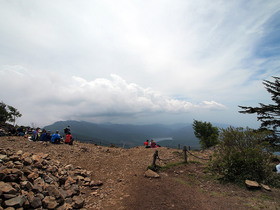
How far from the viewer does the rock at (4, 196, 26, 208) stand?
15.0 ft

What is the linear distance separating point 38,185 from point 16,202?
1.39 meters

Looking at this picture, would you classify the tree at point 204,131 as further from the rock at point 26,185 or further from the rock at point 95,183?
the rock at point 26,185

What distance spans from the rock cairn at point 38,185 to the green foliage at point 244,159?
8.00 m

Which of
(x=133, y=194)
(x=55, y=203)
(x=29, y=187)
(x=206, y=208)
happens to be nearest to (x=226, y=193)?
(x=206, y=208)

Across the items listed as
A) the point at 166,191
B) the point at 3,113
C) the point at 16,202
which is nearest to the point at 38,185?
the point at 16,202

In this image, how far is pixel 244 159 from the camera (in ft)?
26.7

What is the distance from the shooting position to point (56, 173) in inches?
306

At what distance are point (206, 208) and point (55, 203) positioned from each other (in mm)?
6175

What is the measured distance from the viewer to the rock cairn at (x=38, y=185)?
4949 millimetres

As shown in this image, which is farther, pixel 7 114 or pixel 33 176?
pixel 7 114

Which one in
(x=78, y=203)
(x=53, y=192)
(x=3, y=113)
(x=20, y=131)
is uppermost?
(x=3, y=113)

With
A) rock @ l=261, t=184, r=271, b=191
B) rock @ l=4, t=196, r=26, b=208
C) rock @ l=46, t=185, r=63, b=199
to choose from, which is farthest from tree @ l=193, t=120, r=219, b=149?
rock @ l=4, t=196, r=26, b=208

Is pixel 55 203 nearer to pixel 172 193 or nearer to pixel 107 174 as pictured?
pixel 107 174

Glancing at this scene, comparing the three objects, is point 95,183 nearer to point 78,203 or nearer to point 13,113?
point 78,203
